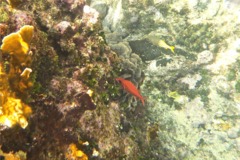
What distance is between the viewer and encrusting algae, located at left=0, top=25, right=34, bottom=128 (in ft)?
6.53

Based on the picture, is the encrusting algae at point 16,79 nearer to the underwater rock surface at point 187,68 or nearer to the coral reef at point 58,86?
the coral reef at point 58,86

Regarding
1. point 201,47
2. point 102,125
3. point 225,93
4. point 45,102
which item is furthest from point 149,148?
point 201,47

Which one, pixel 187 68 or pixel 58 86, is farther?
pixel 187 68

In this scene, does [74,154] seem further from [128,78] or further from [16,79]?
[128,78]

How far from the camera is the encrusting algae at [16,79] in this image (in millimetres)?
1990

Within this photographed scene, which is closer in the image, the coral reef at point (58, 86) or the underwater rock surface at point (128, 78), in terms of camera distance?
the coral reef at point (58, 86)

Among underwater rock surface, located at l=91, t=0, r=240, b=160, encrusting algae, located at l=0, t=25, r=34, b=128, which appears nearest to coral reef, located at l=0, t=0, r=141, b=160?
encrusting algae, located at l=0, t=25, r=34, b=128

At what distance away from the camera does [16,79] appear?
7.23 feet

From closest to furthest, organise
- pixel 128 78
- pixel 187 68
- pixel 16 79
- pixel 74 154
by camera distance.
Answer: pixel 16 79, pixel 74 154, pixel 128 78, pixel 187 68

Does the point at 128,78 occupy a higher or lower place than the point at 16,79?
lower

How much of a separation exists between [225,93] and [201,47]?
58.3 inches

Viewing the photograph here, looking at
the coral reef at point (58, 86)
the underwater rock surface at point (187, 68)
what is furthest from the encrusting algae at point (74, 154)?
the underwater rock surface at point (187, 68)

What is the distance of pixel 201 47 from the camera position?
23.6ft

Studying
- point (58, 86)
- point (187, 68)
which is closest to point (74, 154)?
point (58, 86)
